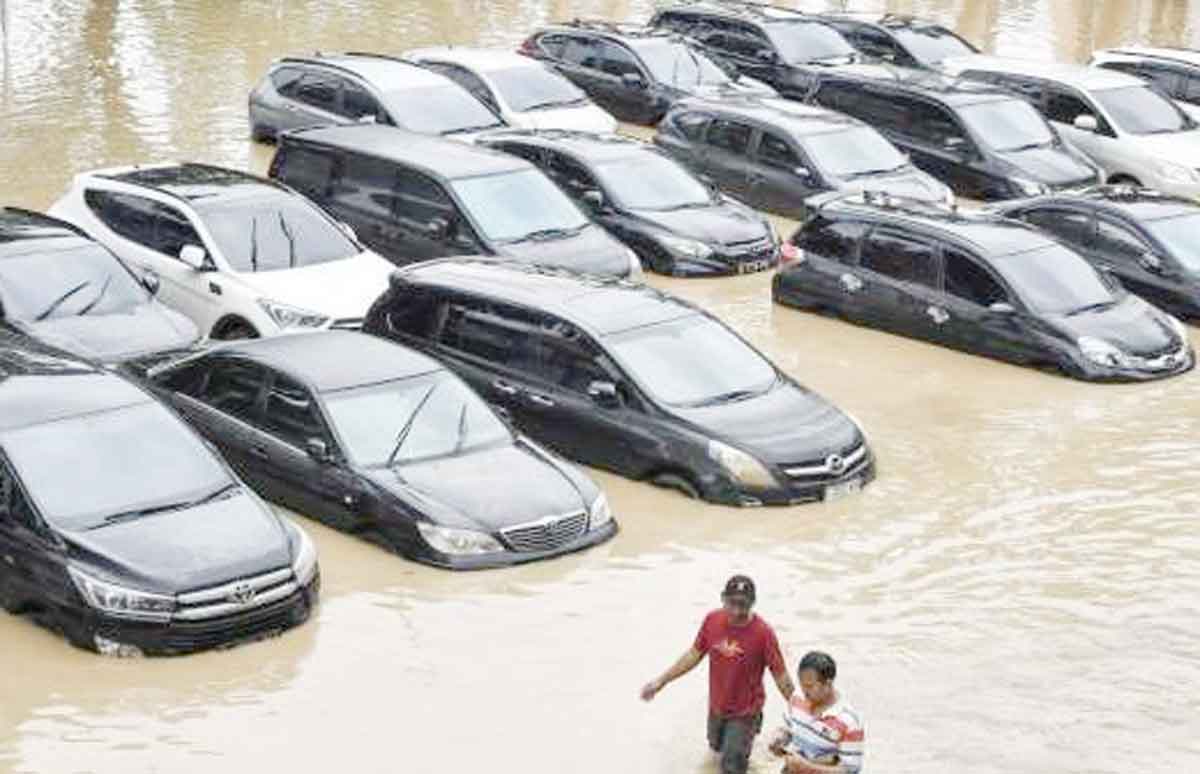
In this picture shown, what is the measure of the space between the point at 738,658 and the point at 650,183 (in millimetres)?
13416

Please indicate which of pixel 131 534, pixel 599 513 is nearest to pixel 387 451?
pixel 599 513

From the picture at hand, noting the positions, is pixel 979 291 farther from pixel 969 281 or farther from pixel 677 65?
pixel 677 65

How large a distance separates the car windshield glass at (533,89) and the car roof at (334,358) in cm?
1236

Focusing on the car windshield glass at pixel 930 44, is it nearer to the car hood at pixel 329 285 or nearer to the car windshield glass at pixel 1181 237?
the car windshield glass at pixel 1181 237

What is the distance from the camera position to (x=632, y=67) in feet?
101

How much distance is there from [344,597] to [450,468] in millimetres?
1387

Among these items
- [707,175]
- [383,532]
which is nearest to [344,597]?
[383,532]

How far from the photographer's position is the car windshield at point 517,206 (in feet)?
69.6

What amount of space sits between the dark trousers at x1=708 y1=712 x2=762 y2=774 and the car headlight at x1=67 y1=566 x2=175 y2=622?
11.3ft

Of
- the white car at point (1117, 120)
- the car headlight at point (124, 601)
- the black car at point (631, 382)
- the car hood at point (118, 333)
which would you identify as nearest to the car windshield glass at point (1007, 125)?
the white car at point (1117, 120)

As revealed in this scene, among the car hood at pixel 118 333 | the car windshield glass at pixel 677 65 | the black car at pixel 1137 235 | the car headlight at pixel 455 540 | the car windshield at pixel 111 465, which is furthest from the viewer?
the car windshield glass at pixel 677 65

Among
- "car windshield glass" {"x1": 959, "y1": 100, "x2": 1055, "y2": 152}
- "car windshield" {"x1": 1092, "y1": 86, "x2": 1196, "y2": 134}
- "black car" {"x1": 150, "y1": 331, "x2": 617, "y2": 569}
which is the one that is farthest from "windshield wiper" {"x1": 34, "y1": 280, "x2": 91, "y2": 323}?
"car windshield" {"x1": 1092, "y1": 86, "x2": 1196, "y2": 134}

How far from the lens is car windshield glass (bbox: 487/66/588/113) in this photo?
92.2 feet

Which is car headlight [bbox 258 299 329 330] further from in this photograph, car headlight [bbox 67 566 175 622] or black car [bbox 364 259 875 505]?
car headlight [bbox 67 566 175 622]
